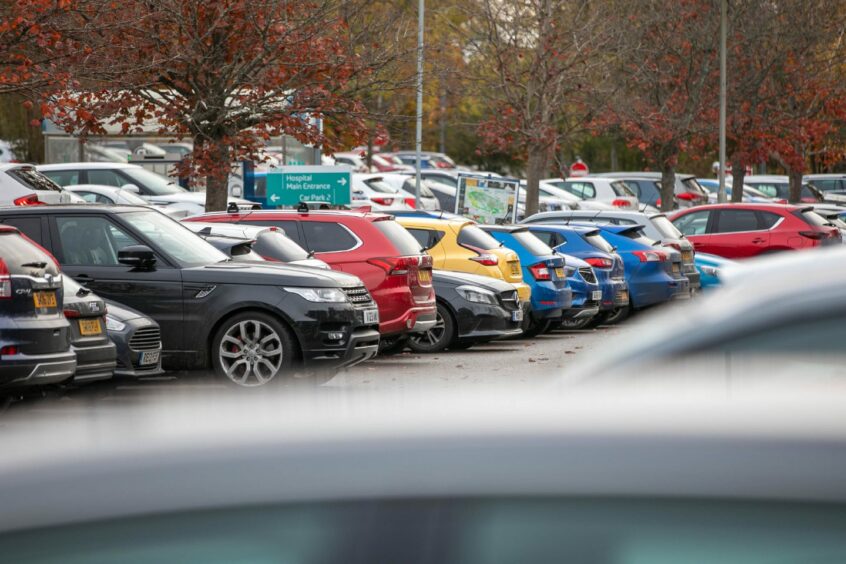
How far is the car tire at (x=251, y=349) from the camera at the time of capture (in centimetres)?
1301

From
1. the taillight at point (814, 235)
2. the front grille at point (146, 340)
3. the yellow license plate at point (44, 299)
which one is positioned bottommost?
the front grille at point (146, 340)

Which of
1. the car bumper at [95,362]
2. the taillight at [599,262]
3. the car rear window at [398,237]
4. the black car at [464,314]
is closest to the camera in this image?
the car bumper at [95,362]

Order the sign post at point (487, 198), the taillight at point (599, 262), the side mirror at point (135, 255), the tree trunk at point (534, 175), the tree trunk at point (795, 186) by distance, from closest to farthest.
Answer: the side mirror at point (135, 255)
the taillight at point (599, 262)
the sign post at point (487, 198)
the tree trunk at point (534, 175)
the tree trunk at point (795, 186)

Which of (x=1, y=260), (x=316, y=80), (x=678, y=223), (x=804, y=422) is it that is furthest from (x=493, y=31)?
(x=804, y=422)

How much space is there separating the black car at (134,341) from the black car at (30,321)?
1479mm

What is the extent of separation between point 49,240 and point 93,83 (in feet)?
19.6

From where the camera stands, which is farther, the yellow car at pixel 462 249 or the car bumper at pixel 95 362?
the yellow car at pixel 462 249

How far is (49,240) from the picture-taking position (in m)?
13.1

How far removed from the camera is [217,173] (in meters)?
21.1

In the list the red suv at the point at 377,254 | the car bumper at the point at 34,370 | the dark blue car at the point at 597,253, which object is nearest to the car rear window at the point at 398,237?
the red suv at the point at 377,254

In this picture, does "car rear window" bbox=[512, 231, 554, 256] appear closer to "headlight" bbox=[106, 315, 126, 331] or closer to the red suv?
the red suv

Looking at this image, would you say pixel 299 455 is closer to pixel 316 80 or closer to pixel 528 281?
pixel 528 281

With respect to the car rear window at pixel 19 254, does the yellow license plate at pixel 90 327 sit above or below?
below

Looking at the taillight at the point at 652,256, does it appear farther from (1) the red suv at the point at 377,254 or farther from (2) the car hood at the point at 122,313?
(2) the car hood at the point at 122,313
